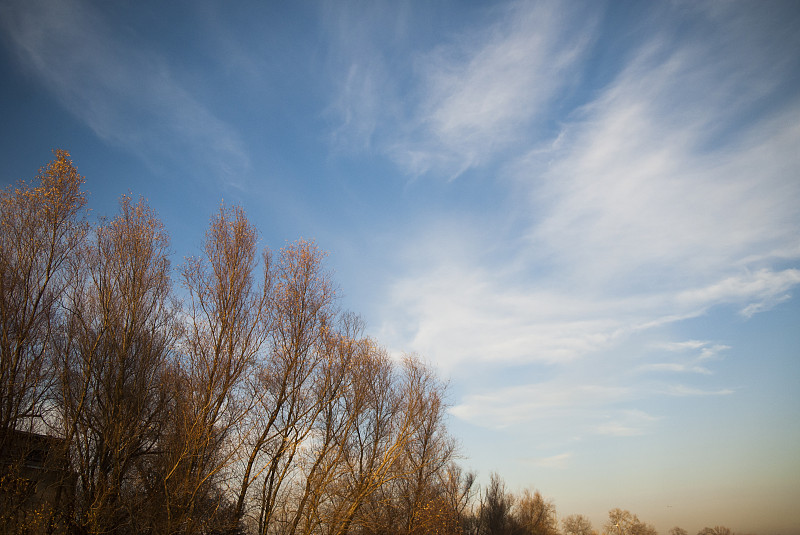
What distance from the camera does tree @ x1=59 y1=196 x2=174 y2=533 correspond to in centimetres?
1380

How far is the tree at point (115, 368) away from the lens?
13.8m

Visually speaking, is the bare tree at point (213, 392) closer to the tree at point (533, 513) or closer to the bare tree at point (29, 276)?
the bare tree at point (29, 276)

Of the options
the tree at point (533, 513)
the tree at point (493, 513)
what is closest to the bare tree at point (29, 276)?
the tree at point (493, 513)

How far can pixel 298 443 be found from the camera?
16.3 m

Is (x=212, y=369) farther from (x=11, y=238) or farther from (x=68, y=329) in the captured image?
(x=11, y=238)

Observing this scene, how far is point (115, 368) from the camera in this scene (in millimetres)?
14836

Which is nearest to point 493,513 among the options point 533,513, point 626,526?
point 533,513

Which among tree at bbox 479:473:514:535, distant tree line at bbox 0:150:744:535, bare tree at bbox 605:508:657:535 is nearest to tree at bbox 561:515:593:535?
bare tree at bbox 605:508:657:535

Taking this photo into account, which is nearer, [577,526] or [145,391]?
[145,391]

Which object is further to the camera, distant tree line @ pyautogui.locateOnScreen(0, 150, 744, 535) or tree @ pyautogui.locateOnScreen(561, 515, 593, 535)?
tree @ pyautogui.locateOnScreen(561, 515, 593, 535)

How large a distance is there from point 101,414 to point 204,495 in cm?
426

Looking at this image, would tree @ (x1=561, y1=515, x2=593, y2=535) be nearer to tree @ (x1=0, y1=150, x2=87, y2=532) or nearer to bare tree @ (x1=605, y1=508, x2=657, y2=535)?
bare tree @ (x1=605, y1=508, x2=657, y2=535)

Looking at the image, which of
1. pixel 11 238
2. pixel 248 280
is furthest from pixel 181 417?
pixel 11 238

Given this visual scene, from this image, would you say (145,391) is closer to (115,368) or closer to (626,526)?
(115,368)
